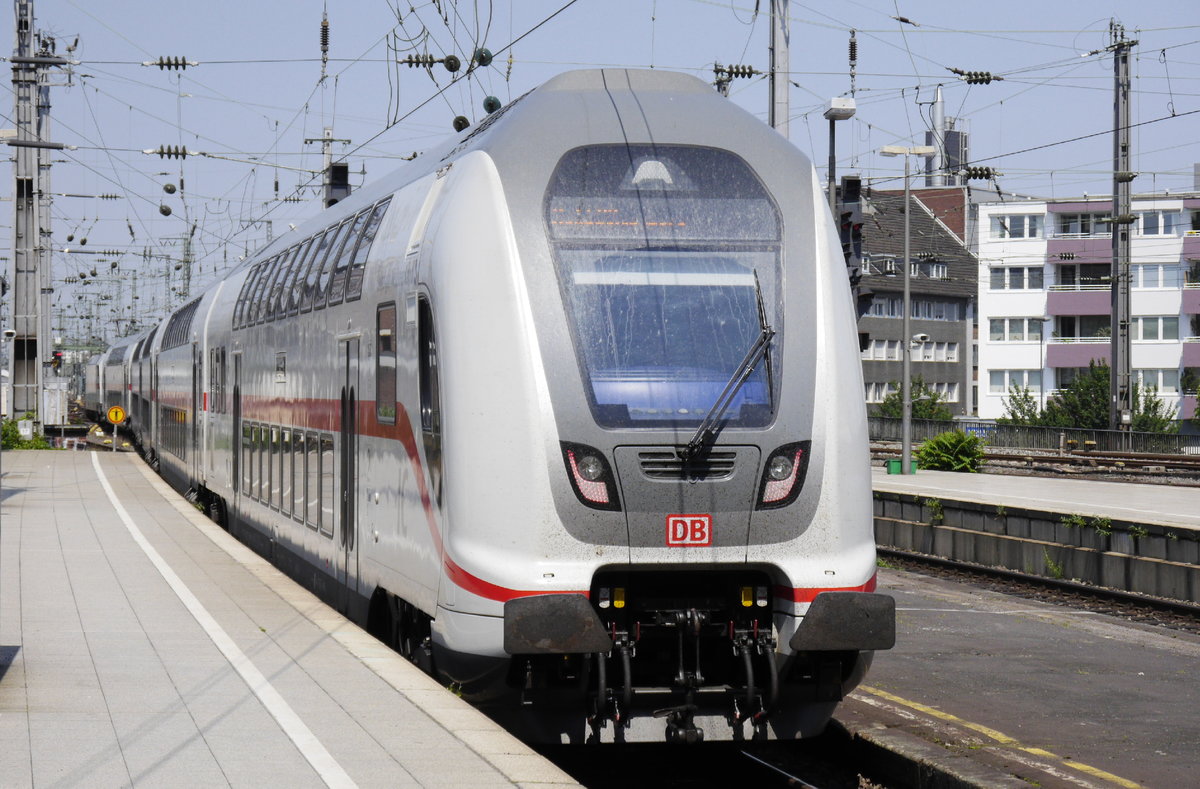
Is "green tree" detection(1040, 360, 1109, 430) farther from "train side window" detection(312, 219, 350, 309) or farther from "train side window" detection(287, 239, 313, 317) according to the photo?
"train side window" detection(312, 219, 350, 309)

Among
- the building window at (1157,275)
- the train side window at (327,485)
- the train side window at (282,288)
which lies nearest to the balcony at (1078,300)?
the building window at (1157,275)

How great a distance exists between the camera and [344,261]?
12141mm

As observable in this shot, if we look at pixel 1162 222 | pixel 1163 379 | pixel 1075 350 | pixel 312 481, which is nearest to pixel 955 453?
pixel 312 481

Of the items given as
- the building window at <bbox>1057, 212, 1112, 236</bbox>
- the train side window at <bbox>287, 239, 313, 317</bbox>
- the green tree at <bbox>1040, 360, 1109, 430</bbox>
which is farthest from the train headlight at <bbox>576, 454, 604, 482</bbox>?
the building window at <bbox>1057, 212, 1112, 236</bbox>

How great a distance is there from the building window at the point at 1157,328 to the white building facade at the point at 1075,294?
0.15 feet

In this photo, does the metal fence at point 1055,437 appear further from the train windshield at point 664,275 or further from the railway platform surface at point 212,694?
the train windshield at point 664,275

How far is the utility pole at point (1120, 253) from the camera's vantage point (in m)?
49.5

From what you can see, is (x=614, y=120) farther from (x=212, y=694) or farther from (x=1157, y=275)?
(x=1157, y=275)

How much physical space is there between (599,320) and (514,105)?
1.93m

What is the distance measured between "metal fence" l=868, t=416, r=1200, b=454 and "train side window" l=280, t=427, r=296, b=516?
109 feet

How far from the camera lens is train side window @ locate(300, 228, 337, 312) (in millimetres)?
13250

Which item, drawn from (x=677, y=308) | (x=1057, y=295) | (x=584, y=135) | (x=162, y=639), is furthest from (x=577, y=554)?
(x=1057, y=295)

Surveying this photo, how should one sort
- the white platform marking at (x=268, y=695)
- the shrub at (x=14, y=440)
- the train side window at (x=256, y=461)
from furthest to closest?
1. the shrub at (x=14, y=440)
2. the train side window at (x=256, y=461)
3. the white platform marking at (x=268, y=695)

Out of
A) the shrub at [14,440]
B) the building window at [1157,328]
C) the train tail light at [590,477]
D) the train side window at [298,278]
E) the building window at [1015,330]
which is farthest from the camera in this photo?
the building window at [1015,330]
